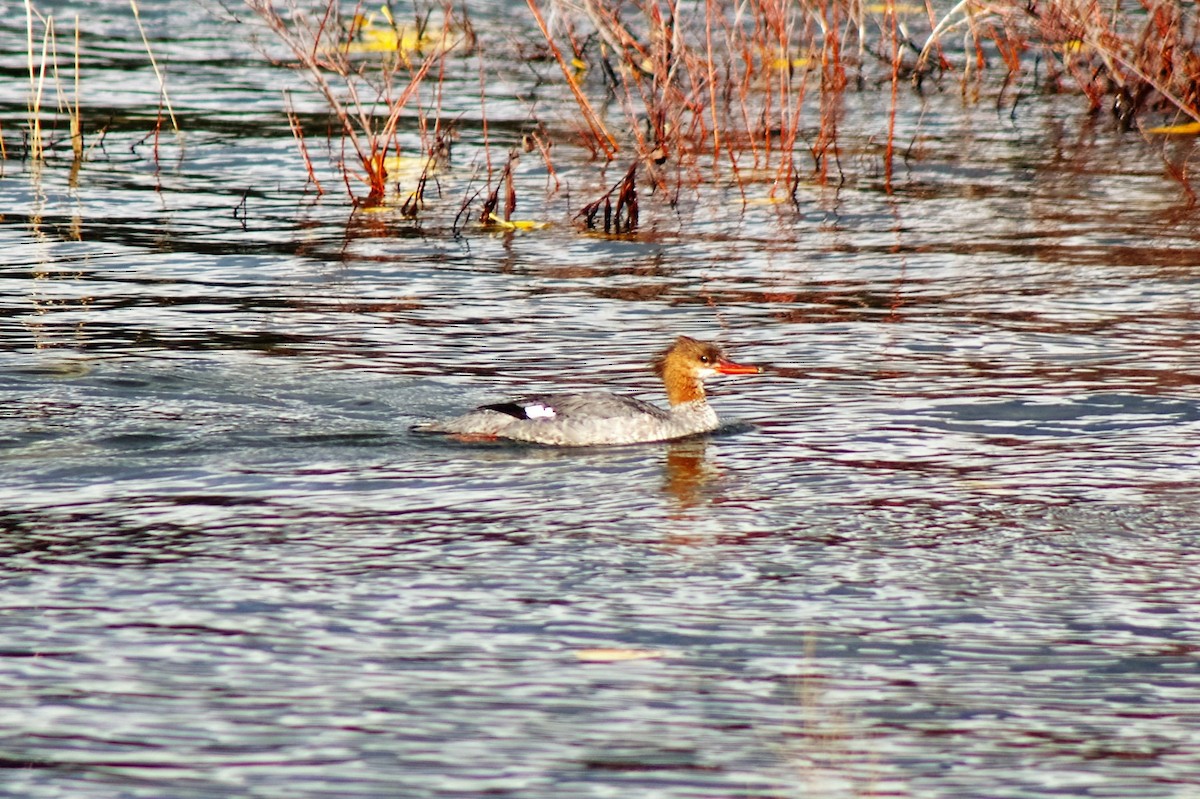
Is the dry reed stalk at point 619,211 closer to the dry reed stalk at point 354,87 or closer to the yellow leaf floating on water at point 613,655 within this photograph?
the dry reed stalk at point 354,87

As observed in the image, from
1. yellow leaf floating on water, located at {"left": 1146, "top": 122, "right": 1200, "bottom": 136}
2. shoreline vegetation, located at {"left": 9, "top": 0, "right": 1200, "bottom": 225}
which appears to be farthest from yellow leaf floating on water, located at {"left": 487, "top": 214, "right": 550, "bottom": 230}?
yellow leaf floating on water, located at {"left": 1146, "top": 122, "right": 1200, "bottom": 136}

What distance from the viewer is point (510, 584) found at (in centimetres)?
691

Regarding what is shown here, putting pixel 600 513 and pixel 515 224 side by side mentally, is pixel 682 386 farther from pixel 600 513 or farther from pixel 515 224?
pixel 515 224

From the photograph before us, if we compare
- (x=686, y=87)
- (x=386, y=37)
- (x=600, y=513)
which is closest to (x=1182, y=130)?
(x=686, y=87)

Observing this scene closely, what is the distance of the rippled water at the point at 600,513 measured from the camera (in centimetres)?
552

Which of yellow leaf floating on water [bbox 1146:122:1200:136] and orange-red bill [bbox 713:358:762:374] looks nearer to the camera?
orange-red bill [bbox 713:358:762:374]

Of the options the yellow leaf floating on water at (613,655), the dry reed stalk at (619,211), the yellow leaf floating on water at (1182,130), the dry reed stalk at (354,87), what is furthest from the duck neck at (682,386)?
the yellow leaf floating on water at (1182,130)

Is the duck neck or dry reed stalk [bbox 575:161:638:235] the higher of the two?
dry reed stalk [bbox 575:161:638:235]

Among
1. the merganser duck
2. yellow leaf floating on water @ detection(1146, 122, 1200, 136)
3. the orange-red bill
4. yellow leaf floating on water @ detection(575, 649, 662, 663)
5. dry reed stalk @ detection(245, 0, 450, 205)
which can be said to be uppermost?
dry reed stalk @ detection(245, 0, 450, 205)

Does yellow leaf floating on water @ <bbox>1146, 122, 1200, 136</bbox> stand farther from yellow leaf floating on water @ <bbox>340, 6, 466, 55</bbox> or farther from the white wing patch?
the white wing patch

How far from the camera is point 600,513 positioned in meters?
7.96

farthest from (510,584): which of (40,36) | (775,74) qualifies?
(40,36)

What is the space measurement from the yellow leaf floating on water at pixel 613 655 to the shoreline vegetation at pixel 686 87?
7513mm

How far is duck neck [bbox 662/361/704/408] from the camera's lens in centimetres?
984
